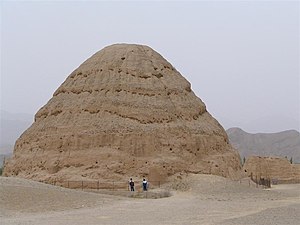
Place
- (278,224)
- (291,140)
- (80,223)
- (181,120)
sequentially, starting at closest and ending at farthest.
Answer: (278,224) < (80,223) < (181,120) < (291,140)

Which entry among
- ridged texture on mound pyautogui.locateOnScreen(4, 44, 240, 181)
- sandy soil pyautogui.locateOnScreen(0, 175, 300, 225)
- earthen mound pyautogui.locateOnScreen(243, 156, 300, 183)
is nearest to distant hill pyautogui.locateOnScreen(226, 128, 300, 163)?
earthen mound pyautogui.locateOnScreen(243, 156, 300, 183)

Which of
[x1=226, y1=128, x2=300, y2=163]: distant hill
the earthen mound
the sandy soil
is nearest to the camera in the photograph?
the sandy soil

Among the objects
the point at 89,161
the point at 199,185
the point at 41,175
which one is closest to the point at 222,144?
the point at 199,185

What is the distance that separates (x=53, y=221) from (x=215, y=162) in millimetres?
17676

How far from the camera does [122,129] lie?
33.5 m

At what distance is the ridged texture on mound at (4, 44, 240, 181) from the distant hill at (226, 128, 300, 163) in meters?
80.6

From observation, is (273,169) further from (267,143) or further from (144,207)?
(267,143)

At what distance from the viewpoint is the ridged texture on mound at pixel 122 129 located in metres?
32.4

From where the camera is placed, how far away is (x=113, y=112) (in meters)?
34.5

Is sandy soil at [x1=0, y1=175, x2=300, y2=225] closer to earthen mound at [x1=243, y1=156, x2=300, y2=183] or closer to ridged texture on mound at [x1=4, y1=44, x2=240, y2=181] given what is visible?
ridged texture on mound at [x1=4, y1=44, x2=240, y2=181]

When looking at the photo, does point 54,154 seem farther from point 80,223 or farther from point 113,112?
point 80,223

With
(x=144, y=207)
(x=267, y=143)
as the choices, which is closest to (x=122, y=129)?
(x=144, y=207)

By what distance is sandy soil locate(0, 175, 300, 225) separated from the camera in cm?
1823

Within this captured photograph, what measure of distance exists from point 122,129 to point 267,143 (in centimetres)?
9717
